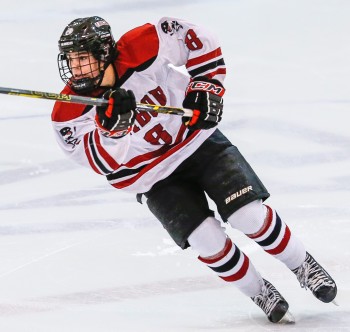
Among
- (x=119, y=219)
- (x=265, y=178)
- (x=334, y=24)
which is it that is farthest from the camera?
(x=334, y=24)

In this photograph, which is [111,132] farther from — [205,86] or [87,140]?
[205,86]

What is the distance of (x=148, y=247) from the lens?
4.69 meters

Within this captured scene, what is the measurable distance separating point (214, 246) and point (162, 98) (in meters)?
0.60

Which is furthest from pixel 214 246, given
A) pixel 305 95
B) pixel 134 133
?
pixel 305 95

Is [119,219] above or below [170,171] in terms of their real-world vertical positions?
below

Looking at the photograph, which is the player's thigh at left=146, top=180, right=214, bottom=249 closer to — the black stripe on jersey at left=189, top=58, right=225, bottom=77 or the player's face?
the black stripe on jersey at left=189, top=58, right=225, bottom=77

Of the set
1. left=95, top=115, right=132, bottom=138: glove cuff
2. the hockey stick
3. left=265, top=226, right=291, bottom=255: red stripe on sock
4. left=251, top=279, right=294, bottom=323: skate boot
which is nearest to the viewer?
the hockey stick

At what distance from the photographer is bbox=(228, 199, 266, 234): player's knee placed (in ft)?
12.7

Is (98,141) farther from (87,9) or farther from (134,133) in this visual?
(87,9)

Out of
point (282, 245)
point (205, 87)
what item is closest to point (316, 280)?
point (282, 245)

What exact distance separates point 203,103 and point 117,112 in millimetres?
389

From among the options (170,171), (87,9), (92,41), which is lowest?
(87,9)

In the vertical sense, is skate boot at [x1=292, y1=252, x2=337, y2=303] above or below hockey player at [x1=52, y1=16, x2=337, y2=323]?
below

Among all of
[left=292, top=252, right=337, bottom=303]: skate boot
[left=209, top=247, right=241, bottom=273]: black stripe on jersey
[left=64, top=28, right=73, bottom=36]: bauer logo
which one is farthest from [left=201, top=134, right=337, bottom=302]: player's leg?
[left=64, top=28, right=73, bottom=36]: bauer logo
